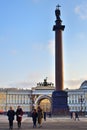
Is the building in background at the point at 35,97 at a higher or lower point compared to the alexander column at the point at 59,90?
higher

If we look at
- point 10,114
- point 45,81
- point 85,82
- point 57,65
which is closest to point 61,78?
point 57,65

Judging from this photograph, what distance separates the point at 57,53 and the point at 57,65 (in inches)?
80.9

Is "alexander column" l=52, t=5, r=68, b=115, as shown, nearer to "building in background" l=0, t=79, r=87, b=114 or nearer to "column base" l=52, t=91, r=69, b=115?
"column base" l=52, t=91, r=69, b=115

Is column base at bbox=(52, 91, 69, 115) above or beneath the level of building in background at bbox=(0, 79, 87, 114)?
beneath

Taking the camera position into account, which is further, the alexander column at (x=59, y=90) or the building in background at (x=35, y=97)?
the building in background at (x=35, y=97)

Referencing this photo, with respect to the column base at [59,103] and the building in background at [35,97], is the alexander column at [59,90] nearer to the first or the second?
the column base at [59,103]

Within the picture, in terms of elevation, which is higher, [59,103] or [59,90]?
[59,90]

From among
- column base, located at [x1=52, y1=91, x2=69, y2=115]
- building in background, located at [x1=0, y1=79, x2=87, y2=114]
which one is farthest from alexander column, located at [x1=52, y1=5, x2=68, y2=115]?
building in background, located at [x1=0, y1=79, x2=87, y2=114]

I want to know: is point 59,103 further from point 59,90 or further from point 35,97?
point 35,97

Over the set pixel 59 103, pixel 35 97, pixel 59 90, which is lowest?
pixel 59 103

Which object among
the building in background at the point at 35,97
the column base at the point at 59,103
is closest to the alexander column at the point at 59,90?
the column base at the point at 59,103

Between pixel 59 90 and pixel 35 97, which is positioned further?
pixel 35 97

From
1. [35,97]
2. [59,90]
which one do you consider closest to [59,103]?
[59,90]

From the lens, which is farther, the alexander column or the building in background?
the building in background
